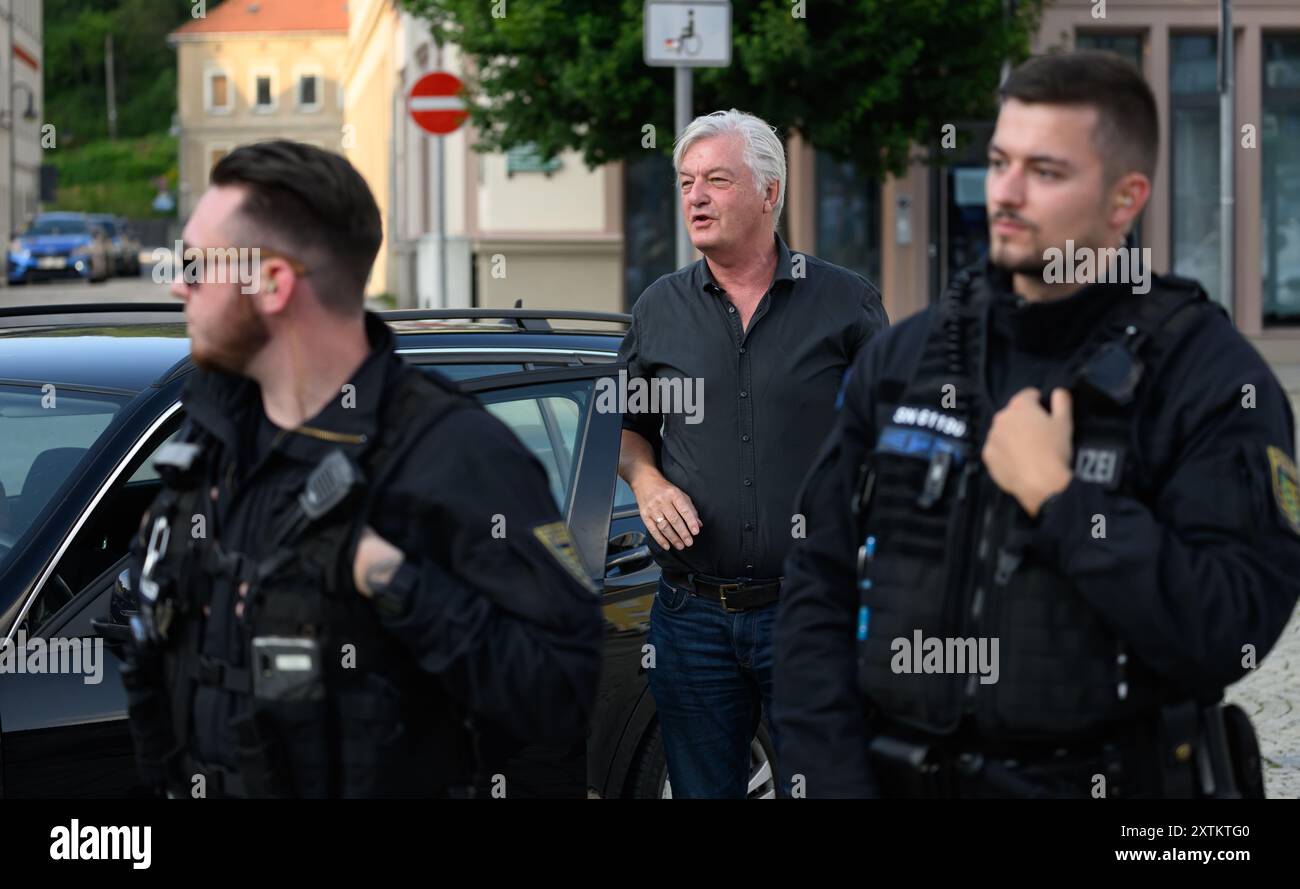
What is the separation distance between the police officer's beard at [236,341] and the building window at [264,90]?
276ft

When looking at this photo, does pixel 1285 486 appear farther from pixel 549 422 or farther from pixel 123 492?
pixel 123 492

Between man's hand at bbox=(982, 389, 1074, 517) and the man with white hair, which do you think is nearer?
man's hand at bbox=(982, 389, 1074, 517)

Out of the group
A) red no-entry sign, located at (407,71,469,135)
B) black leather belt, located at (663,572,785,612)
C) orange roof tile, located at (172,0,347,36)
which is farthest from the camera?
orange roof tile, located at (172,0,347,36)

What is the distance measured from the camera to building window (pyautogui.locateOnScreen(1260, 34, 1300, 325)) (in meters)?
22.2

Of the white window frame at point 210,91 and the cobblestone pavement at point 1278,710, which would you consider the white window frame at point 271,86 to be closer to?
the white window frame at point 210,91

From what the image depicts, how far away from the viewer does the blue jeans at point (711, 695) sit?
3.83m

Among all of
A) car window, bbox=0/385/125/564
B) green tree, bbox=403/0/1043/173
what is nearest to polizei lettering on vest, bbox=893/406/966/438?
car window, bbox=0/385/125/564

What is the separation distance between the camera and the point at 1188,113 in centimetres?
2230

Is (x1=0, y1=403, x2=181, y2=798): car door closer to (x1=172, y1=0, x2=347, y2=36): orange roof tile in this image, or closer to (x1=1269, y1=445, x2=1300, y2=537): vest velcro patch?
(x1=1269, y1=445, x2=1300, y2=537): vest velcro patch
